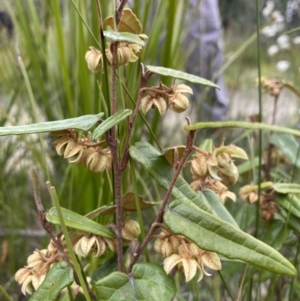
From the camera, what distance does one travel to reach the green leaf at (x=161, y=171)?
1.12ft

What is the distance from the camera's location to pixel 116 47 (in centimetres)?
35

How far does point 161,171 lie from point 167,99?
53 mm

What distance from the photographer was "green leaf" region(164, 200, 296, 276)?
0.29m

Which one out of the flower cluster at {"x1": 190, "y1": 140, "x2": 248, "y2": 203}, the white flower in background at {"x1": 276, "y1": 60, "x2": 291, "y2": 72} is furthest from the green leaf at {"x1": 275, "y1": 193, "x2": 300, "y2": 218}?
the white flower in background at {"x1": 276, "y1": 60, "x2": 291, "y2": 72}

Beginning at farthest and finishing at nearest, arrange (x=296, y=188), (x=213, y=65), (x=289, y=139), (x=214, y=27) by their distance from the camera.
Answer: (x=214, y=27) → (x=213, y=65) → (x=289, y=139) → (x=296, y=188)

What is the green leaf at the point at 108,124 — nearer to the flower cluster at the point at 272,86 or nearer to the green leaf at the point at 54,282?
the green leaf at the point at 54,282

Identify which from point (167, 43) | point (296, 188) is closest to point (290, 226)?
point (296, 188)

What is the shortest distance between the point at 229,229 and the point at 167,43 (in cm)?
41

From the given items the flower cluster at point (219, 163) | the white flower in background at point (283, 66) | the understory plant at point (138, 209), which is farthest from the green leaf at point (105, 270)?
the white flower in background at point (283, 66)

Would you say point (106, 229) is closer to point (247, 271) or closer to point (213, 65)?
point (247, 271)

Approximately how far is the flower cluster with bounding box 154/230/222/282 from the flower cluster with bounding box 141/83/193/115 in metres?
0.09

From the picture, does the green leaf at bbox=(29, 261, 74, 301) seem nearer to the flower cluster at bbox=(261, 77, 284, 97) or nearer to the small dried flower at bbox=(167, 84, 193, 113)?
the small dried flower at bbox=(167, 84, 193, 113)

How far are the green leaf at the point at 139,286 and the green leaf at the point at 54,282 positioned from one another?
0.03 meters

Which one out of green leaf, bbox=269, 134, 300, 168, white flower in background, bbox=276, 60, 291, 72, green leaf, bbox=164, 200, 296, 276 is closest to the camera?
green leaf, bbox=164, 200, 296, 276
